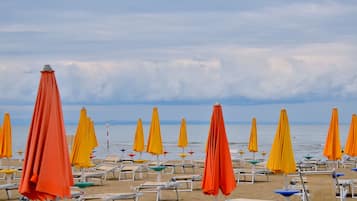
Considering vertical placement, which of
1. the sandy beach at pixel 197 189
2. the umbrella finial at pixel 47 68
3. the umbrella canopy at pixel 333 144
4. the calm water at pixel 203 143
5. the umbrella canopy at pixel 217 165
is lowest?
the sandy beach at pixel 197 189

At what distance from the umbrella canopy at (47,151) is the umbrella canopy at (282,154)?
17.1 ft

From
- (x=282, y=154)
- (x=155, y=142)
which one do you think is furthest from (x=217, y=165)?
(x=155, y=142)

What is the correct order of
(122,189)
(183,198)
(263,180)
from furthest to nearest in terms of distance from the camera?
(263,180), (122,189), (183,198)

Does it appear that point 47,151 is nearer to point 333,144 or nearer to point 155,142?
point 333,144

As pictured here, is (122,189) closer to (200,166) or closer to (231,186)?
(231,186)

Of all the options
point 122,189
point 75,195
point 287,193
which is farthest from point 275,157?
point 122,189

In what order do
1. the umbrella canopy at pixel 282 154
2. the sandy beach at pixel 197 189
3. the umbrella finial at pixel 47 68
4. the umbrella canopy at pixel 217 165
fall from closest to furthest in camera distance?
the umbrella finial at pixel 47 68
the umbrella canopy at pixel 217 165
the umbrella canopy at pixel 282 154
the sandy beach at pixel 197 189

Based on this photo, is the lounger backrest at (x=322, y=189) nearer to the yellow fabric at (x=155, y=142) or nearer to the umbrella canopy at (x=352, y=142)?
the umbrella canopy at (x=352, y=142)

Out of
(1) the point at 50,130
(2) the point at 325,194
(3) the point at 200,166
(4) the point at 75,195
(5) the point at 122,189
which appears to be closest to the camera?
(1) the point at 50,130

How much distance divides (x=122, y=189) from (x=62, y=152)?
832 centimetres

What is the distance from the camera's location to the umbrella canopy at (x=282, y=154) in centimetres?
1173

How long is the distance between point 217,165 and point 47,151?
320 centimetres

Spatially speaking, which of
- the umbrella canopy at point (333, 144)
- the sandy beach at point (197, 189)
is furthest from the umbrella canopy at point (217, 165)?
the umbrella canopy at point (333, 144)

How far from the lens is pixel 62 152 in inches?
285
